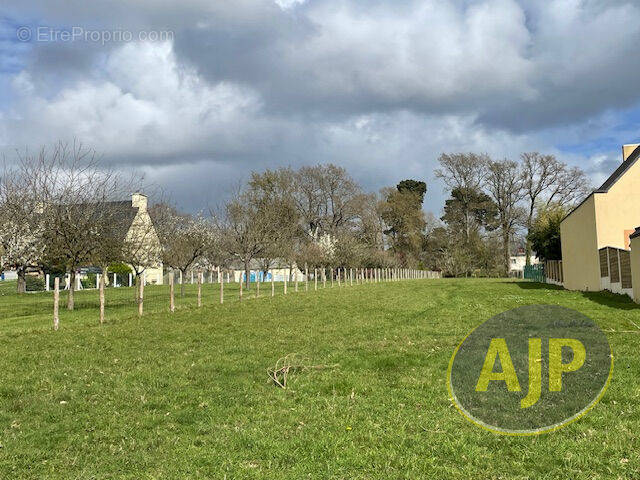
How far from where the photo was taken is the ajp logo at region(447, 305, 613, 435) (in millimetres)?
6504

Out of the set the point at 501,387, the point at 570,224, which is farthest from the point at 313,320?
the point at 570,224

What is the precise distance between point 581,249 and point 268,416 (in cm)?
3149

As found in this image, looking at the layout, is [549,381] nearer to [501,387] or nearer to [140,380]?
[501,387]

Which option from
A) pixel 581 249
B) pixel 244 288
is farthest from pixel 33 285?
pixel 581 249

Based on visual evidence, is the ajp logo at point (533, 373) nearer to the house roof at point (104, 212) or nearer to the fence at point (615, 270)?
the fence at point (615, 270)

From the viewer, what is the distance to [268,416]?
7.03 metres

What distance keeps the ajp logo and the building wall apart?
21.6 meters

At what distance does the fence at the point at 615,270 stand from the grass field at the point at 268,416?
11.8 m

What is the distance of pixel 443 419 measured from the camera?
6.64 metres

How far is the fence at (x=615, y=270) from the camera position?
24.2 meters

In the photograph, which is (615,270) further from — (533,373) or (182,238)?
(182,238)

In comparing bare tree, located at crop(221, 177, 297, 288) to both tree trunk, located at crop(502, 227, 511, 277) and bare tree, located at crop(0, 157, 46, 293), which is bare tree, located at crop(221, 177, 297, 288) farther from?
tree trunk, located at crop(502, 227, 511, 277)

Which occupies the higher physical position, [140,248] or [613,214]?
[613,214]

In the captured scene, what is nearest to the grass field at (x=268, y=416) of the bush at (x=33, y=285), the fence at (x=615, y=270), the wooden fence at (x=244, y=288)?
the wooden fence at (x=244, y=288)
